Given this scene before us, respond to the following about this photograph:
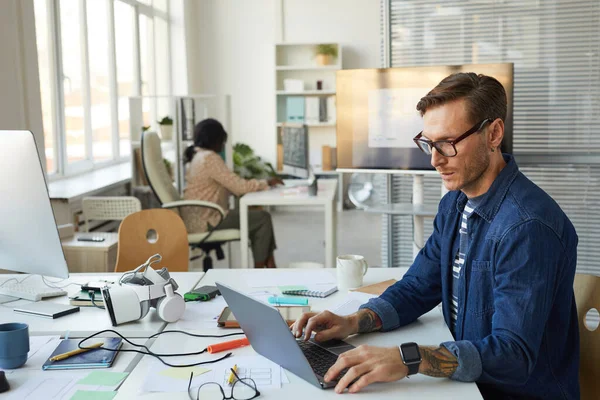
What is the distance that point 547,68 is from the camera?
367cm

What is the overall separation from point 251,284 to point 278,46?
6.92 meters

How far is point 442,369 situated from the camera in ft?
4.75

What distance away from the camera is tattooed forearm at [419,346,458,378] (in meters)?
1.44

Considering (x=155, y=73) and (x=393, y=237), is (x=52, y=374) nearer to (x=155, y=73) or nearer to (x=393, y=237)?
(x=393, y=237)

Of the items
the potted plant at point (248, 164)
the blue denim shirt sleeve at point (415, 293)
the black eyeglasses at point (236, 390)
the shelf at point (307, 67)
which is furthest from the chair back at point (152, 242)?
the shelf at point (307, 67)

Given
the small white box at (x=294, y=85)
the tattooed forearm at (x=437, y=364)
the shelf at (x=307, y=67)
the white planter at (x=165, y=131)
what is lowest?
the tattooed forearm at (x=437, y=364)

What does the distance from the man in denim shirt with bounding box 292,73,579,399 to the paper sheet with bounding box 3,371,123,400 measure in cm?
53

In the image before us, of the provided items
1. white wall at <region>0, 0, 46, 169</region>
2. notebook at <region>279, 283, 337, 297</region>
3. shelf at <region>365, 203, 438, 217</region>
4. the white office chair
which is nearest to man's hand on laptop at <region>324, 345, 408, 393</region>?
notebook at <region>279, 283, 337, 297</region>

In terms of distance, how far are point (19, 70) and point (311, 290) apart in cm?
254

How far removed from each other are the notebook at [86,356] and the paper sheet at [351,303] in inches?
23.7

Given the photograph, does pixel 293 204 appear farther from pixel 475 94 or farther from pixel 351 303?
pixel 475 94

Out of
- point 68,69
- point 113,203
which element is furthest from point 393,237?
point 68,69

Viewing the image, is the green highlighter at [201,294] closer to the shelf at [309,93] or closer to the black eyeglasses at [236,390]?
the black eyeglasses at [236,390]

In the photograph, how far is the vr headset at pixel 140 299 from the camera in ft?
6.15
